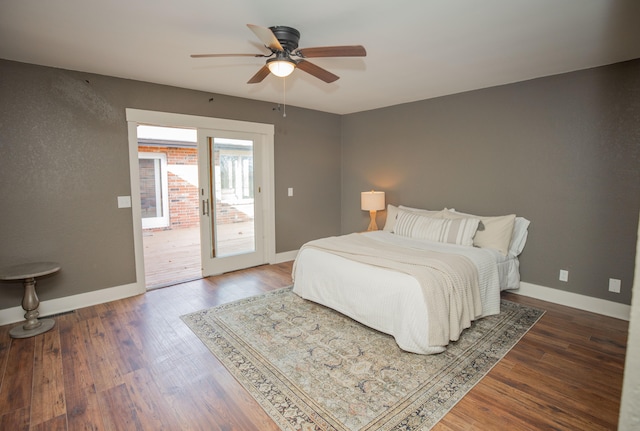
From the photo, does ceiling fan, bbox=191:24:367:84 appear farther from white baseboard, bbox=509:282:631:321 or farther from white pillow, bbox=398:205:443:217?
white baseboard, bbox=509:282:631:321

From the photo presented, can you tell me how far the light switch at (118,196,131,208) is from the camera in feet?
12.1

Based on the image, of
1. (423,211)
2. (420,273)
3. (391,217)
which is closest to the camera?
(420,273)

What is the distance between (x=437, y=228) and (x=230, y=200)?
281 centimetres

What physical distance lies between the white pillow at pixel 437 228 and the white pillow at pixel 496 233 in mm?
111

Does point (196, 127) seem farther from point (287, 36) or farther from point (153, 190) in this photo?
point (153, 190)

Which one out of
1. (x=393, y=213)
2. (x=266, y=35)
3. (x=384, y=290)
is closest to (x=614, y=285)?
(x=384, y=290)

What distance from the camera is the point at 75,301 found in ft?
11.5

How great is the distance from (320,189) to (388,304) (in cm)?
319

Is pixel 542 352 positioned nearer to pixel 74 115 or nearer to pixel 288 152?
pixel 288 152

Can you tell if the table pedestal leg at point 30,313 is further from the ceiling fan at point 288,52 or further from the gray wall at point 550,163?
the gray wall at point 550,163

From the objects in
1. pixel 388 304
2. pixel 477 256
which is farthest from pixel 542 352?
pixel 388 304

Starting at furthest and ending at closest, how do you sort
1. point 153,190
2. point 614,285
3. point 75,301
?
point 153,190
point 75,301
point 614,285

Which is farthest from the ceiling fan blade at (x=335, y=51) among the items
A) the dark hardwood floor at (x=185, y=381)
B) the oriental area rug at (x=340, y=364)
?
the dark hardwood floor at (x=185, y=381)

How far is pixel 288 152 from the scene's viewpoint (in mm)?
5152
